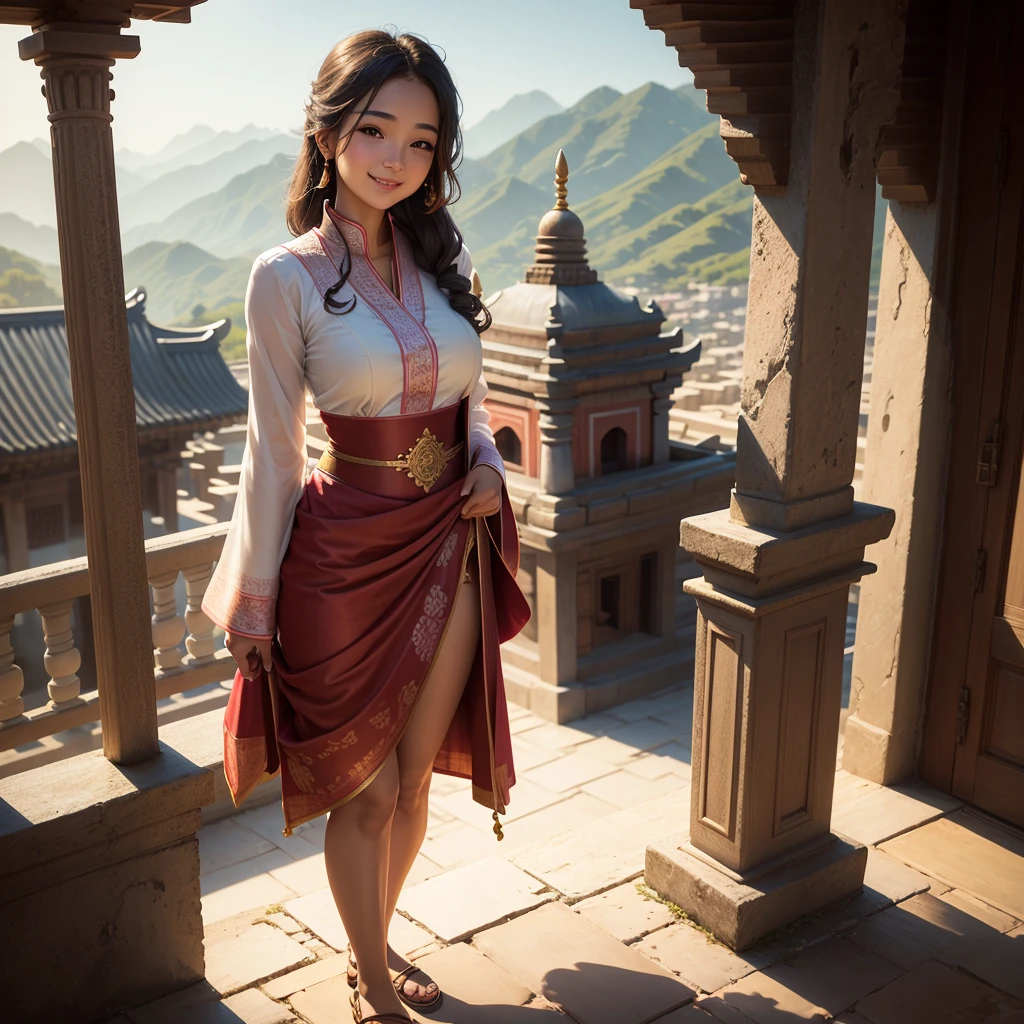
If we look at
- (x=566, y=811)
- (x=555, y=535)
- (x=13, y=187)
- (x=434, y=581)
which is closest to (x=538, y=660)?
(x=555, y=535)

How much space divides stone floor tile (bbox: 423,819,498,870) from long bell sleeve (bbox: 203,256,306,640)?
4.35m

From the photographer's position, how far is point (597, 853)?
3.22m

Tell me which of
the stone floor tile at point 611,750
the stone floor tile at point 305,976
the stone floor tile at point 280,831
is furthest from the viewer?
the stone floor tile at point 611,750

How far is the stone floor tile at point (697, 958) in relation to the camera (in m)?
2.62

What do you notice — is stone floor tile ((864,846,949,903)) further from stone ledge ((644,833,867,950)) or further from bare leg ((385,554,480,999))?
bare leg ((385,554,480,999))

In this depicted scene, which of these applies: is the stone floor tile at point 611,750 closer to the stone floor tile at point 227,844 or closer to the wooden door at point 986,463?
the stone floor tile at point 227,844

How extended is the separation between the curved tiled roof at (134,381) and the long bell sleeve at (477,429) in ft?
32.3

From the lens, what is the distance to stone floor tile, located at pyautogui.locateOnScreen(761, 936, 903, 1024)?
2551mm

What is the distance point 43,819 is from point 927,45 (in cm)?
314

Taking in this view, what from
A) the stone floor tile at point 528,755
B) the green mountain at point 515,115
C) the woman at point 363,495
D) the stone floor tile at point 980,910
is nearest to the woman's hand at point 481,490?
the woman at point 363,495

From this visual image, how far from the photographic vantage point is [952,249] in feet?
10.8

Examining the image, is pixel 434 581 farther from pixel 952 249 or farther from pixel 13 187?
pixel 13 187

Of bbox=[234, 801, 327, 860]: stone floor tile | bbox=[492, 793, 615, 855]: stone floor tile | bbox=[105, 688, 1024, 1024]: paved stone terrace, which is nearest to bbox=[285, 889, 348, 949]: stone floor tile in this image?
bbox=[105, 688, 1024, 1024]: paved stone terrace

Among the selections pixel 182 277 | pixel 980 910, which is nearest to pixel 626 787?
pixel 980 910
